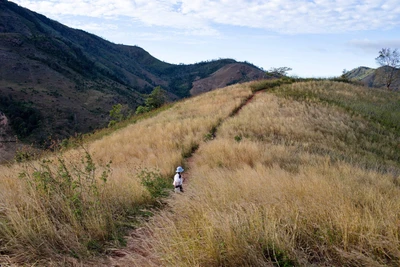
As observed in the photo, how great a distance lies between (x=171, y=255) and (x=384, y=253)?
6.84 feet

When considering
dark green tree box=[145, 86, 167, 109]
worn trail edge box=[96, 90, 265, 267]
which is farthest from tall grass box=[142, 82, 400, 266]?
dark green tree box=[145, 86, 167, 109]

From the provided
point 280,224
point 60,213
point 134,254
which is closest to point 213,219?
point 280,224

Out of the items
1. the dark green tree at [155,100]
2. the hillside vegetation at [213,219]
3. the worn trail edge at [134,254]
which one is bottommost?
the worn trail edge at [134,254]

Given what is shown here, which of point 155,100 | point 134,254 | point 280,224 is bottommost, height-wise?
point 134,254

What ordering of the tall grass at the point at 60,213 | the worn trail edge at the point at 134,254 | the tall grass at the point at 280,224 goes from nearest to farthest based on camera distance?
the tall grass at the point at 280,224 → the worn trail edge at the point at 134,254 → the tall grass at the point at 60,213

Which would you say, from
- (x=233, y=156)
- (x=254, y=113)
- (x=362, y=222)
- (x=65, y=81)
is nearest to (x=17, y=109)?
(x=65, y=81)

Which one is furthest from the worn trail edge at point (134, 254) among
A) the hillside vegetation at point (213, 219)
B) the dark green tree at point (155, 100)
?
the dark green tree at point (155, 100)

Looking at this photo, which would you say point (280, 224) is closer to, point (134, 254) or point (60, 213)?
point (134, 254)

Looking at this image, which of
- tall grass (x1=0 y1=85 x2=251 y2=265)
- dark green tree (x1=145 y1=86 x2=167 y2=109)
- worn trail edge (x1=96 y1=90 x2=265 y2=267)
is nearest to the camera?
worn trail edge (x1=96 y1=90 x2=265 y2=267)

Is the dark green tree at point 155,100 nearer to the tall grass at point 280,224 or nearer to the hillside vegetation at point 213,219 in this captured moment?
the hillside vegetation at point 213,219

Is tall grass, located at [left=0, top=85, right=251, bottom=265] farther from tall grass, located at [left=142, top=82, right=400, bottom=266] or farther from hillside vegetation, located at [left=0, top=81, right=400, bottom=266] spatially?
tall grass, located at [left=142, top=82, right=400, bottom=266]

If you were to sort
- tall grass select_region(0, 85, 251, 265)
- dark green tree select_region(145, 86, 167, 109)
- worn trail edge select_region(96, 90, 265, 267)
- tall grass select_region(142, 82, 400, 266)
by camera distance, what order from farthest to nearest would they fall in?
dark green tree select_region(145, 86, 167, 109) < tall grass select_region(0, 85, 251, 265) < worn trail edge select_region(96, 90, 265, 267) < tall grass select_region(142, 82, 400, 266)

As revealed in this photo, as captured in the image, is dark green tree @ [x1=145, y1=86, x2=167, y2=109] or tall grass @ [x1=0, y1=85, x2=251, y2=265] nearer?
tall grass @ [x1=0, y1=85, x2=251, y2=265]

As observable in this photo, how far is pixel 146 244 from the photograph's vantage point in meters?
2.93
